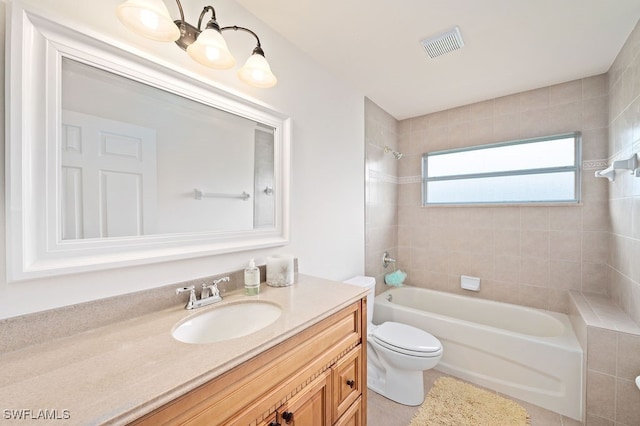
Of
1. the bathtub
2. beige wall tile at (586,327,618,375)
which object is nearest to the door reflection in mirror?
the bathtub

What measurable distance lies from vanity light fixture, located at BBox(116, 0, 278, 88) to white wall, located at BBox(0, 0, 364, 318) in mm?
92

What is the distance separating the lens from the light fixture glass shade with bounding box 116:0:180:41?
824 mm

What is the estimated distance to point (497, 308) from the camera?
2.36 meters

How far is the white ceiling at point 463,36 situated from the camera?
1.35 m

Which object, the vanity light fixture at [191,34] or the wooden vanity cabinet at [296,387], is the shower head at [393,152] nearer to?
the vanity light fixture at [191,34]

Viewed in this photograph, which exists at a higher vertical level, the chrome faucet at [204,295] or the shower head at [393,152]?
the shower head at [393,152]

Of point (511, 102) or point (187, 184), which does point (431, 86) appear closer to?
point (511, 102)

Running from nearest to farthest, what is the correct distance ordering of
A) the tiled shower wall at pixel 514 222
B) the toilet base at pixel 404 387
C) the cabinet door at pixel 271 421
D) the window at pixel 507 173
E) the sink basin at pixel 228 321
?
1. the cabinet door at pixel 271 421
2. the sink basin at pixel 228 321
3. the toilet base at pixel 404 387
4. the tiled shower wall at pixel 514 222
5. the window at pixel 507 173

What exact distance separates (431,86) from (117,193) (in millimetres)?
2400

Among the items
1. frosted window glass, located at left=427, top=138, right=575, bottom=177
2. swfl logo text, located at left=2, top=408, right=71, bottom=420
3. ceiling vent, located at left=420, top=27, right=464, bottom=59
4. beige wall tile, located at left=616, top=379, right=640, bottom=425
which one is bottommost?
beige wall tile, located at left=616, top=379, right=640, bottom=425

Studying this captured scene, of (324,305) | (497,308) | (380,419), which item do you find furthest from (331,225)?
(497,308)

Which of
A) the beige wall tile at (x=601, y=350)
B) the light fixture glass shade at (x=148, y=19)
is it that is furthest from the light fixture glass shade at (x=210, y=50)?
the beige wall tile at (x=601, y=350)

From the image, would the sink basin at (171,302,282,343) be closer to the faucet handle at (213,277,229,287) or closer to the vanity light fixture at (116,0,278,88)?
the faucet handle at (213,277,229,287)

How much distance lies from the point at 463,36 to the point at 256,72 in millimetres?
1339
